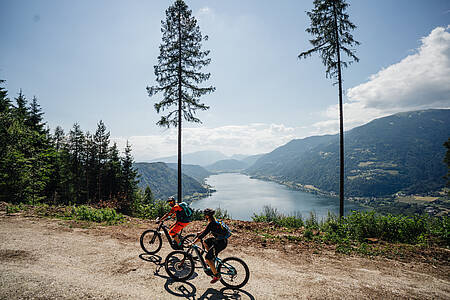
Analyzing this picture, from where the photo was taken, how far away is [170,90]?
45.5ft

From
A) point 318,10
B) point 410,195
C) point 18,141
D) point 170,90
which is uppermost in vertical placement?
point 318,10

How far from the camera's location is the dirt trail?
4492mm

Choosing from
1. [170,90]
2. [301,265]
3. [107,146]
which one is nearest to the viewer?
[301,265]

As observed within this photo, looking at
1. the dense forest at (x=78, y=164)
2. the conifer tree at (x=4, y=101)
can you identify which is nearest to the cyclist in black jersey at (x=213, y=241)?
the dense forest at (x=78, y=164)

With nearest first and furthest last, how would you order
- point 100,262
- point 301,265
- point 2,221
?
point 100,262 → point 301,265 → point 2,221

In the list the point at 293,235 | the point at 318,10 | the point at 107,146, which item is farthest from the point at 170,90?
the point at 107,146

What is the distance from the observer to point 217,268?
4883 mm

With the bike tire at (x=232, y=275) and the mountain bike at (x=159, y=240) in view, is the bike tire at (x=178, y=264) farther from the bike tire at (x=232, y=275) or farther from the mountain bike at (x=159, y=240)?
the bike tire at (x=232, y=275)

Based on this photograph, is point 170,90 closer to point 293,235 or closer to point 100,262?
point 100,262

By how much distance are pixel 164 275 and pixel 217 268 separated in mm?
1660

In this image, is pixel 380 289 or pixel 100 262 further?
pixel 100 262

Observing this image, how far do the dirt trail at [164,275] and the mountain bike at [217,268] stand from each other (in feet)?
0.62

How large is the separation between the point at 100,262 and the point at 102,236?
2.74 m

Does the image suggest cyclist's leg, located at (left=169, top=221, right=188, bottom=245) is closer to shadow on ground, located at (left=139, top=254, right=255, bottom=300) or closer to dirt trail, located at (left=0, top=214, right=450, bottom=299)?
dirt trail, located at (left=0, top=214, right=450, bottom=299)
